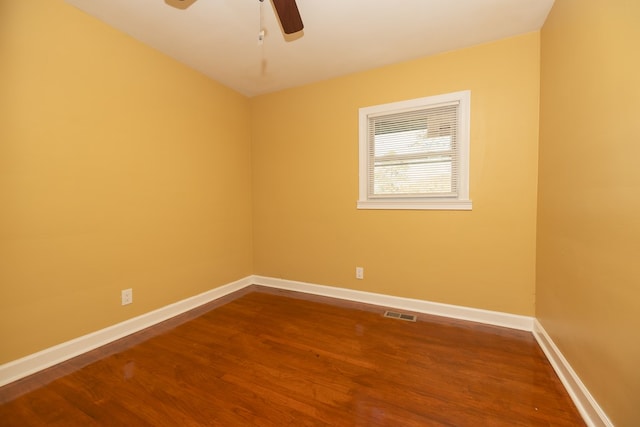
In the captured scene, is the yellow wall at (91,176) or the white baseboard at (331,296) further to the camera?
the yellow wall at (91,176)

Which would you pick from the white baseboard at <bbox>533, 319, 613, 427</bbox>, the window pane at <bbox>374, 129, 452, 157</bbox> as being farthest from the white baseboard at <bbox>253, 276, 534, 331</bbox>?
the window pane at <bbox>374, 129, 452, 157</bbox>

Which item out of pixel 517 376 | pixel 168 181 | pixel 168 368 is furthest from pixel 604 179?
pixel 168 181

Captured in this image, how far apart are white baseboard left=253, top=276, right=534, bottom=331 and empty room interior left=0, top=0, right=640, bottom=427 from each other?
0.02 meters

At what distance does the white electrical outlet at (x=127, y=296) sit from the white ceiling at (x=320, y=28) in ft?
7.14

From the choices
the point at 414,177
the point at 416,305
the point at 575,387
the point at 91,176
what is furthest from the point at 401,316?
the point at 91,176

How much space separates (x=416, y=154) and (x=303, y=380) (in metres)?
2.20

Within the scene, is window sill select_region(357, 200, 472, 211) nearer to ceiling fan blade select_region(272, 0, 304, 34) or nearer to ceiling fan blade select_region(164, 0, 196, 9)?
ceiling fan blade select_region(272, 0, 304, 34)

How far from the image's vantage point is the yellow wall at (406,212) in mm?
2166

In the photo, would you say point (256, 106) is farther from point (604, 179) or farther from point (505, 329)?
point (505, 329)

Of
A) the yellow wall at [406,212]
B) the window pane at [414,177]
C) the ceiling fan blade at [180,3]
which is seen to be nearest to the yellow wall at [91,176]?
the ceiling fan blade at [180,3]

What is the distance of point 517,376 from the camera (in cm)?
160

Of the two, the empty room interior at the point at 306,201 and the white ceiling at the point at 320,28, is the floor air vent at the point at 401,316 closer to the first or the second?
the empty room interior at the point at 306,201

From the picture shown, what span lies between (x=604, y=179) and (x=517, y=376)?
4.16 feet

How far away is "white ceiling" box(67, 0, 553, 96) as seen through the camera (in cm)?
183
